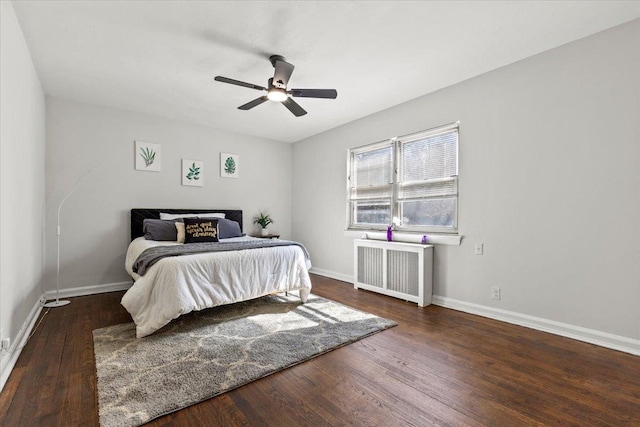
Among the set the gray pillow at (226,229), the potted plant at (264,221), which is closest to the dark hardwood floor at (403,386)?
the gray pillow at (226,229)

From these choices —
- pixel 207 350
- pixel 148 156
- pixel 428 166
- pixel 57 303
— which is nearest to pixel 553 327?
pixel 428 166

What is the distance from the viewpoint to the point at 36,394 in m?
1.70

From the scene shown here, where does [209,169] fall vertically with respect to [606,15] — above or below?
below

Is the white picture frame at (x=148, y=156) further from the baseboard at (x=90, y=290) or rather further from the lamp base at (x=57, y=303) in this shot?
the lamp base at (x=57, y=303)

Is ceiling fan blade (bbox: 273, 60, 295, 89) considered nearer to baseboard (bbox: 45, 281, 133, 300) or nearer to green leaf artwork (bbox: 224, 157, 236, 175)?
green leaf artwork (bbox: 224, 157, 236, 175)

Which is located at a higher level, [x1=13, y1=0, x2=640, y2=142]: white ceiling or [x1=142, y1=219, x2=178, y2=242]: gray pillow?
[x1=13, y1=0, x2=640, y2=142]: white ceiling

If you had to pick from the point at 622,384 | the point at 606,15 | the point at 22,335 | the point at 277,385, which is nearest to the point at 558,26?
the point at 606,15

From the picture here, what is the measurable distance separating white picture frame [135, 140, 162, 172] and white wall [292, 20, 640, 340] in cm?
371

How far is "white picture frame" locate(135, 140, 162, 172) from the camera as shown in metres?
4.25

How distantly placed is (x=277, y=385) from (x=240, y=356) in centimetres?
47

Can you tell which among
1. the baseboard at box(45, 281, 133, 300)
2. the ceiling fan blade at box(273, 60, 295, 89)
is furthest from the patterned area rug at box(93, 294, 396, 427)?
the ceiling fan blade at box(273, 60, 295, 89)

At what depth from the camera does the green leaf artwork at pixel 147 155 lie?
14.1ft

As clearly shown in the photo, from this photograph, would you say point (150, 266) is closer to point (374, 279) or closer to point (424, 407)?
point (424, 407)

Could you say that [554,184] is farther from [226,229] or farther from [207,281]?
[226,229]
